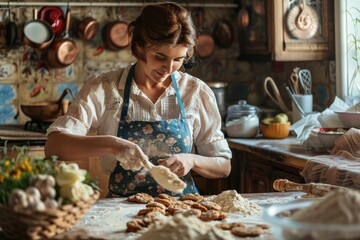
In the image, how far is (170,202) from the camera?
2.36 meters

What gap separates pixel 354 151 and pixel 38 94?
2.61 metres

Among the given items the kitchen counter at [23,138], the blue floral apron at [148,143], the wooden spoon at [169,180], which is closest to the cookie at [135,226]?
the wooden spoon at [169,180]

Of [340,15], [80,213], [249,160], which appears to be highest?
[340,15]

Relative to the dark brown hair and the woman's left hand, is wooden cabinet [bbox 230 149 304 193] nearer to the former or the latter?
the woman's left hand

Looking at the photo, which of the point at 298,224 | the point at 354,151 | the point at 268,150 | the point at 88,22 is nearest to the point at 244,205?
the point at 298,224

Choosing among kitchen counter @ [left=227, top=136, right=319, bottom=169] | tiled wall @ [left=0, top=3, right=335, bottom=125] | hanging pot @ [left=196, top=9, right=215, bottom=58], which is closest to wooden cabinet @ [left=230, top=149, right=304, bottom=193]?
kitchen counter @ [left=227, top=136, right=319, bottom=169]

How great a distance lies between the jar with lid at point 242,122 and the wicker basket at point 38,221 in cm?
242

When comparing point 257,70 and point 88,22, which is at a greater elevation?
point 88,22

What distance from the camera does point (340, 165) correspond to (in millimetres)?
2945

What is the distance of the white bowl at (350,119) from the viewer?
3.49 meters

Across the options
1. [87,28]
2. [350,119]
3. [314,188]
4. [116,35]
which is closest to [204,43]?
[116,35]

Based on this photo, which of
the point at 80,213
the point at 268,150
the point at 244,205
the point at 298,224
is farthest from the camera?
the point at 268,150

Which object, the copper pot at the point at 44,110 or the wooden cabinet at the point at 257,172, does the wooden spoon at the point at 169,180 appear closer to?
the wooden cabinet at the point at 257,172

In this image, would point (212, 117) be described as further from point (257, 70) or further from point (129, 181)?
point (257, 70)
